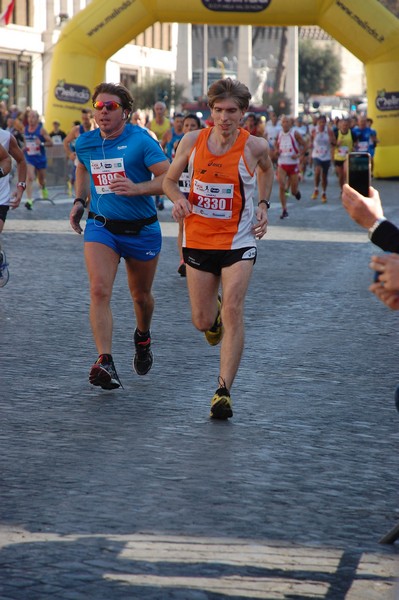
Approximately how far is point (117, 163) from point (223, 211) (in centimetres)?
91

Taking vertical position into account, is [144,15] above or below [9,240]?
above

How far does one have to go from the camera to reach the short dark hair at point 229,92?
688cm

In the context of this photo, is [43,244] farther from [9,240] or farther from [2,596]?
[2,596]

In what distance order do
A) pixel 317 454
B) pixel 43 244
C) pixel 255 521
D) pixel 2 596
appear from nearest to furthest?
pixel 2 596, pixel 255 521, pixel 317 454, pixel 43 244

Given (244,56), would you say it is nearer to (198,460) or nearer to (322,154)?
(322,154)

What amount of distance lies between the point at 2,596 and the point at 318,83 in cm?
11221

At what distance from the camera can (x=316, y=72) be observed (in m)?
113

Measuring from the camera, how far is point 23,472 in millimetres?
5395

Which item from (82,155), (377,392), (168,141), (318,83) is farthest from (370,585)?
(318,83)

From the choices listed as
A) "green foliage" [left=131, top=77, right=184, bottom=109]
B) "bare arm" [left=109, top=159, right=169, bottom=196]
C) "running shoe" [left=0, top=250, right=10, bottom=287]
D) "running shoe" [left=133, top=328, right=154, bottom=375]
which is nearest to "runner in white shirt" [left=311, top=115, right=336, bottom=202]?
"running shoe" [left=0, top=250, right=10, bottom=287]

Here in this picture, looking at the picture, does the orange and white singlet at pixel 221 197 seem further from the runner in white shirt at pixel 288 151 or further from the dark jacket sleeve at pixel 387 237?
the runner in white shirt at pixel 288 151

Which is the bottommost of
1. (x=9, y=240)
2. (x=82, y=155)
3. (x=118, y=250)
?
(x=9, y=240)

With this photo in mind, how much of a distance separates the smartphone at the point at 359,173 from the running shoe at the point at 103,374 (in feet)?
12.0

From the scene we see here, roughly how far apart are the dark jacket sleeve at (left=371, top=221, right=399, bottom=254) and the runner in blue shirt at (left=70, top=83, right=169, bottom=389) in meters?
3.62
